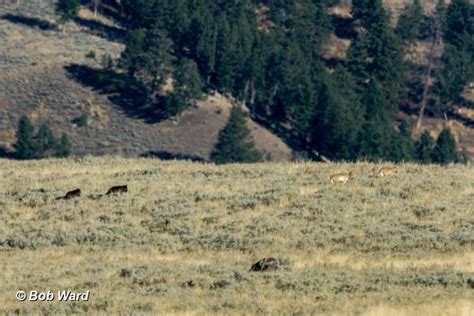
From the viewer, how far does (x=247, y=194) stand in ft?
108

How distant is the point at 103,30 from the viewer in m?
125

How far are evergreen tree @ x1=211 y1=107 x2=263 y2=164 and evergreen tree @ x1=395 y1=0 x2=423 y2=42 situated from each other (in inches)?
1429

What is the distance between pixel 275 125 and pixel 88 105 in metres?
16.8

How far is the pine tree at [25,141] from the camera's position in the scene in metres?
92.7

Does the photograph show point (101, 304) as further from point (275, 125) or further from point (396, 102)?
point (396, 102)

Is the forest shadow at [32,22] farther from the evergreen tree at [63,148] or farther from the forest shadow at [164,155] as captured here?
the evergreen tree at [63,148]

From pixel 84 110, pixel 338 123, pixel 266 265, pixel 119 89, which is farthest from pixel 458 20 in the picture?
pixel 266 265

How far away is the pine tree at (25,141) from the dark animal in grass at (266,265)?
69465 mm

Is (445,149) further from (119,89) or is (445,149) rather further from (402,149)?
(119,89)

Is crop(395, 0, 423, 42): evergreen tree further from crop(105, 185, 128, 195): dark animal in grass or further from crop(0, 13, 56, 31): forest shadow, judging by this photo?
crop(105, 185, 128, 195): dark animal in grass

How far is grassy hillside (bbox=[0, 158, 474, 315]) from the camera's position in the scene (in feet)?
70.1

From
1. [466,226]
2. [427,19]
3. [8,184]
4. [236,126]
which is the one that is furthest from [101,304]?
[427,19]

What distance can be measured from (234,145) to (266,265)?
232 ft

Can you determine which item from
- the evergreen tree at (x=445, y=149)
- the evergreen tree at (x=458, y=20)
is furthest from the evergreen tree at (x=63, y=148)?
the evergreen tree at (x=458, y=20)
